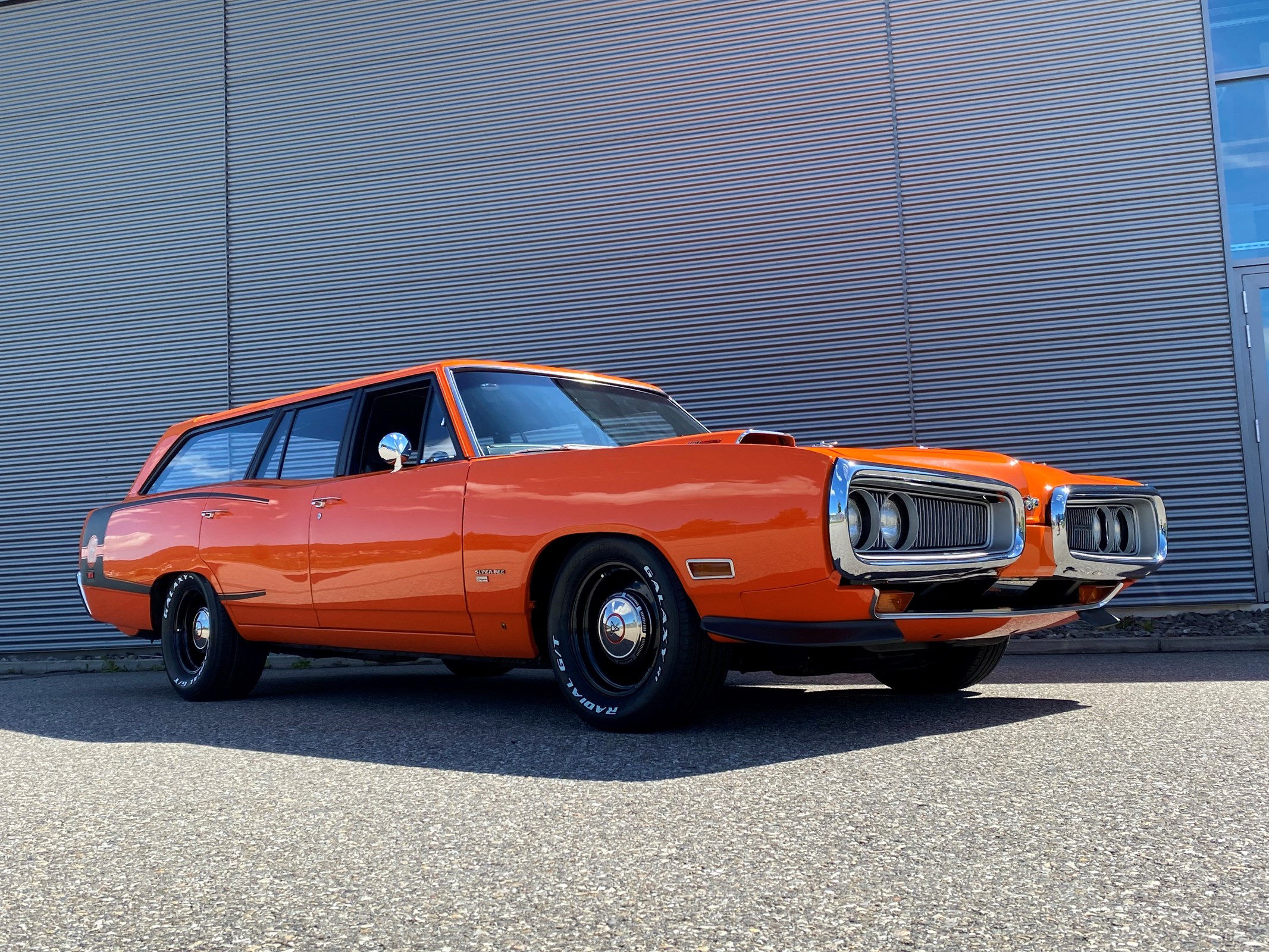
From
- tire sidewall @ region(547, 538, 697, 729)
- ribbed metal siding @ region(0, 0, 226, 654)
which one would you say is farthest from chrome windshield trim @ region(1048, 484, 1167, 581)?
ribbed metal siding @ region(0, 0, 226, 654)

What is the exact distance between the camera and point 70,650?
36.5 ft

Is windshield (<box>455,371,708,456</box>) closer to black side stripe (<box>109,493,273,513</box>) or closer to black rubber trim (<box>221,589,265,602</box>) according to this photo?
black side stripe (<box>109,493,273,513</box>)

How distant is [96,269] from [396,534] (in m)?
8.68

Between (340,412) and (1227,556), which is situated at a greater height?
(340,412)

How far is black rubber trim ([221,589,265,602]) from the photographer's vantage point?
18.8ft

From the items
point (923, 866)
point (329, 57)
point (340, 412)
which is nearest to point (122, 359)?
point (329, 57)

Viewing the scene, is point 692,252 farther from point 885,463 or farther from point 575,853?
point 575,853

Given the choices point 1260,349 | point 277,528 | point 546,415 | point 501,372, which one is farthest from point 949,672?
point 1260,349

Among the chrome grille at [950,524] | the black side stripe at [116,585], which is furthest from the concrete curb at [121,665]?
the chrome grille at [950,524]

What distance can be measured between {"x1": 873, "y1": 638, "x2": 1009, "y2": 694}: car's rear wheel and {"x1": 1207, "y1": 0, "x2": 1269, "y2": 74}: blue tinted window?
23.7 feet

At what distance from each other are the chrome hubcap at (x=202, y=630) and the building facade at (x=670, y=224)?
4.86 metres

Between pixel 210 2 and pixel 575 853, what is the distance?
38.7 feet

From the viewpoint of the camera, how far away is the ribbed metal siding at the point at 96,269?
1143 centimetres

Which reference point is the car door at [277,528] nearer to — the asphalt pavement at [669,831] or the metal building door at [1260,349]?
the asphalt pavement at [669,831]
